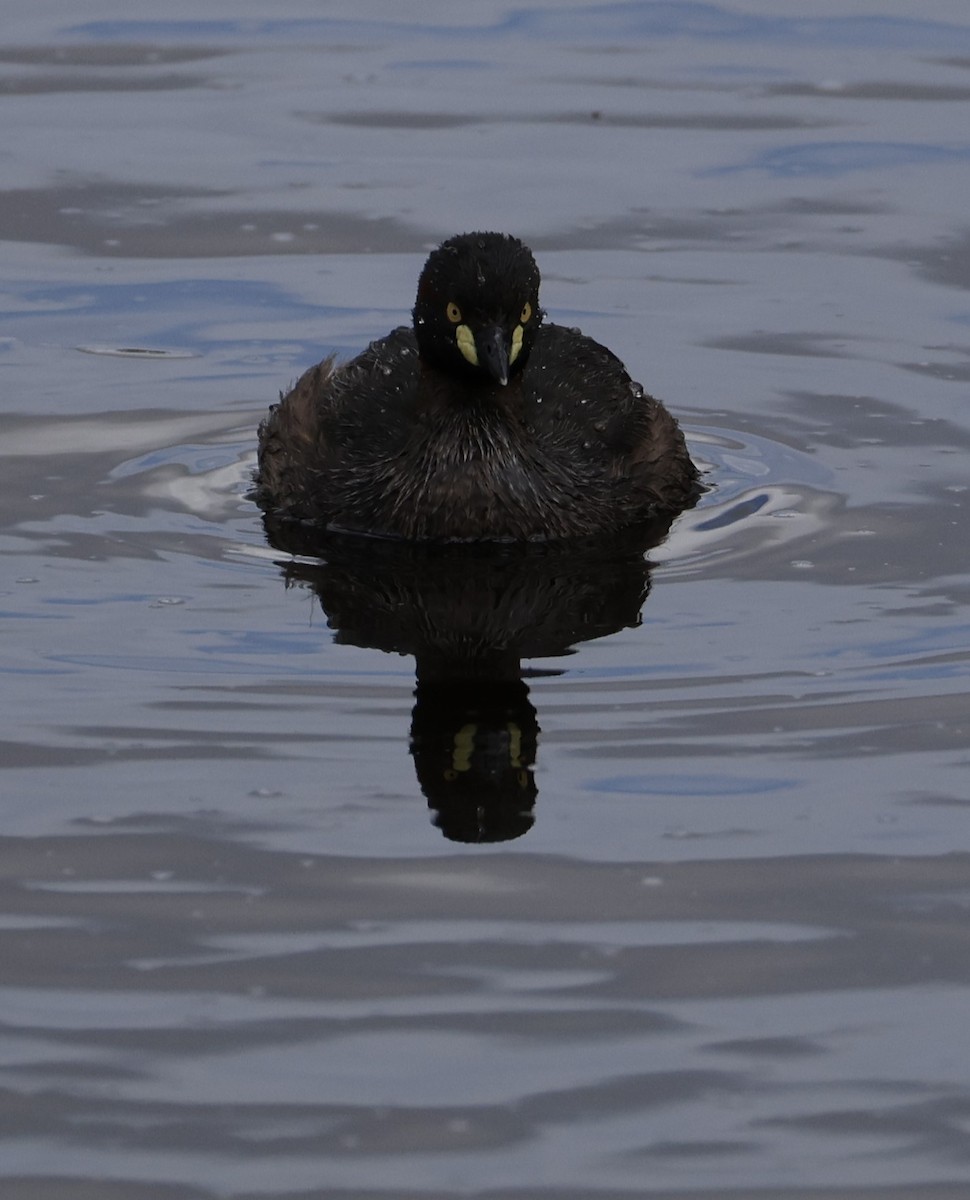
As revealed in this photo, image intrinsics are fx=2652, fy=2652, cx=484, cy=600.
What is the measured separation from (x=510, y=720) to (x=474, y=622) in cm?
103

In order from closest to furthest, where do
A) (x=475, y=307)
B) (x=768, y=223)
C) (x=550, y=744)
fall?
(x=550, y=744)
(x=475, y=307)
(x=768, y=223)

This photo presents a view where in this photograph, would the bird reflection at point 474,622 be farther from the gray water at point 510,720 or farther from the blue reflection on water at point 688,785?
the blue reflection on water at point 688,785

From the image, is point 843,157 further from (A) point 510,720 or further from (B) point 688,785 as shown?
(B) point 688,785

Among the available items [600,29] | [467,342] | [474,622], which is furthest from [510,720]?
[600,29]

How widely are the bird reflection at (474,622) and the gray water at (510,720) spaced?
0.06m

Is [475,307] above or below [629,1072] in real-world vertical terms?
above

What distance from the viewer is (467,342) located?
391 inches

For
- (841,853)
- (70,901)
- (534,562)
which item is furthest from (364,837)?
(534,562)

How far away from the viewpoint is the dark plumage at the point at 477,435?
987 cm

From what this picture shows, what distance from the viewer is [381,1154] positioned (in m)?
5.87

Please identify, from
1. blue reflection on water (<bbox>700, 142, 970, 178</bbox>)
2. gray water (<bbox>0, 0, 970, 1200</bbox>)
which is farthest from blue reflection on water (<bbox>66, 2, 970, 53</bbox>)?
blue reflection on water (<bbox>700, 142, 970, 178</bbox>)

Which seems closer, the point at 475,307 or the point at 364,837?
the point at 364,837

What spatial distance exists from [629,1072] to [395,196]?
9042 mm

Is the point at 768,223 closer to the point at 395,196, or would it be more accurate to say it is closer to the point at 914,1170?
the point at 395,196
